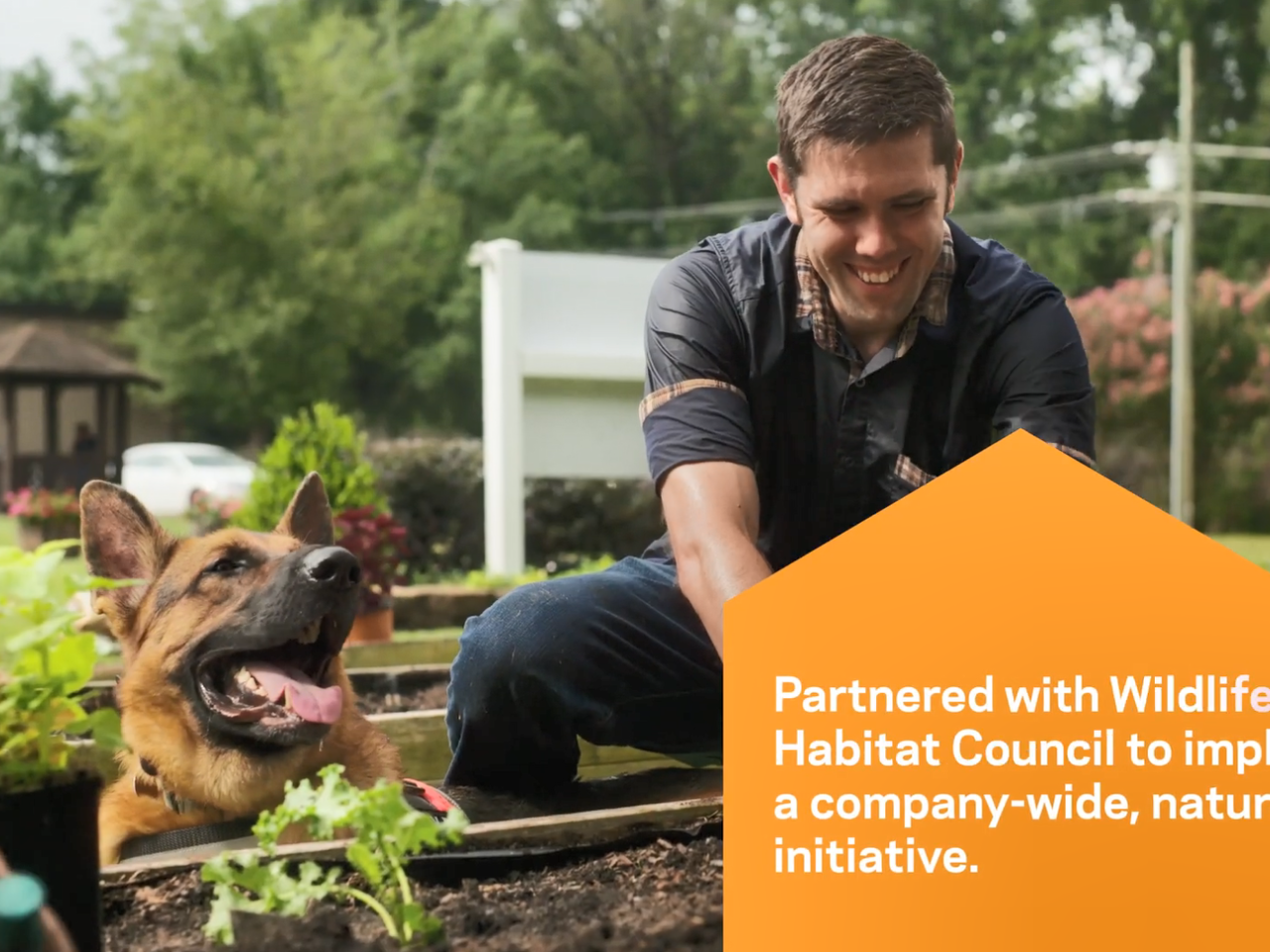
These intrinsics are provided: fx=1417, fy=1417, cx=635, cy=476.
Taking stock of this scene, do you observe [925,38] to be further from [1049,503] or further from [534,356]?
[1049,503]

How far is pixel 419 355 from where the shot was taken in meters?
29.4

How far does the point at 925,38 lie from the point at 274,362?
14.8m

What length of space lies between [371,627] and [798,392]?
2518 mm

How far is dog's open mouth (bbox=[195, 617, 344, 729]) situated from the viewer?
219cm

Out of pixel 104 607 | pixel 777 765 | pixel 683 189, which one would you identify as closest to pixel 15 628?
pixel 104 607

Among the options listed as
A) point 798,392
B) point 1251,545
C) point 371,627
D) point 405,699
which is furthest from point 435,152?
point 798,392

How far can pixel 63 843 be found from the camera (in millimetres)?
1580

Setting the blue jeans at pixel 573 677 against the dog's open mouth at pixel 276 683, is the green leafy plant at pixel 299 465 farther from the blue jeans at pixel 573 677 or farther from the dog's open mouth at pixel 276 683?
the dog's open mouth at pixel 276 683

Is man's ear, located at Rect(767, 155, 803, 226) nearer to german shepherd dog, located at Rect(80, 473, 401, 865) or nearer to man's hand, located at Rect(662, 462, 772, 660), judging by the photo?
man's hand, located at Rect(662, 462, 772, 660)

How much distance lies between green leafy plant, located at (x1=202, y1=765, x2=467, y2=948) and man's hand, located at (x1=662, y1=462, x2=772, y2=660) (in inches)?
22.1

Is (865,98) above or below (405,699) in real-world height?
above

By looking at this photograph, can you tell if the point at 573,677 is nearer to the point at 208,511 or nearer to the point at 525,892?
the point at 525,892

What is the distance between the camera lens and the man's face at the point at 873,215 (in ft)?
7.45

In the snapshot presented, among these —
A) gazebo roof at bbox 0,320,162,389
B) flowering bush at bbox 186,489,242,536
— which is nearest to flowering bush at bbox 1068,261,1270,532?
gazebo roof at bbox 0,320,162,389
